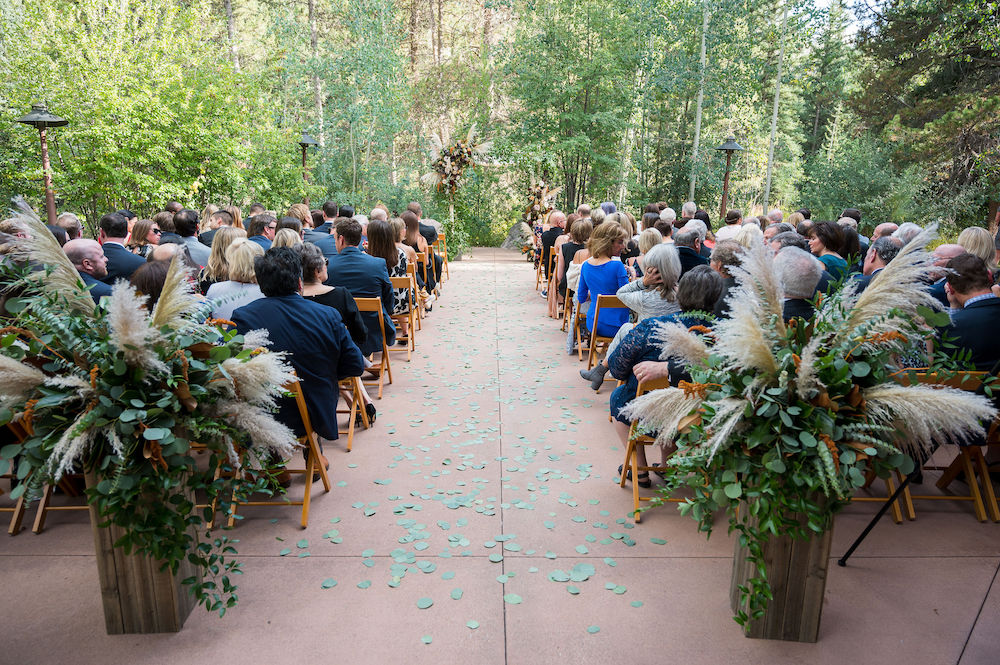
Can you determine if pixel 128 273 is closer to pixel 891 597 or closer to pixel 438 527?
pixel 438 527

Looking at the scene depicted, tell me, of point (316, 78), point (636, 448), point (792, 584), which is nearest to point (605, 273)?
point (636, 448)

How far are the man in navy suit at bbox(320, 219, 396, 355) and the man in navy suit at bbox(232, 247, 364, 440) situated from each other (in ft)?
6.00

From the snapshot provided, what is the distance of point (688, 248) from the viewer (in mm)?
5723

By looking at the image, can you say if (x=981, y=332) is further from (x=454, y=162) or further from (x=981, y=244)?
(x=454, y=162)

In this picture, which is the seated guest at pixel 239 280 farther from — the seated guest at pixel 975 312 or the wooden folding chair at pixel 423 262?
the wooden folding chair at pixel 423 262

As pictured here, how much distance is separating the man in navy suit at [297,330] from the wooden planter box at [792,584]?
7.51 ft

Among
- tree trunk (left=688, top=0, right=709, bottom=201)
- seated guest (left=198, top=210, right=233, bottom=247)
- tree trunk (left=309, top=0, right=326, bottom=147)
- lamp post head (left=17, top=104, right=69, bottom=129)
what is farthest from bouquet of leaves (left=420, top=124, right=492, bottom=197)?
seated guest (left=198, top=210, right=233, bottom=247)

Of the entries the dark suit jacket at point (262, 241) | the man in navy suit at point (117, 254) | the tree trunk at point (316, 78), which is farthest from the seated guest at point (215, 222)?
the tree trunk at point (316, 78)

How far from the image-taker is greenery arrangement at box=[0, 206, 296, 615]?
223 centimetres

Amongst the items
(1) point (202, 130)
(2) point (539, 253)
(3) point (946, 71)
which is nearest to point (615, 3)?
(3) point (946, 71)

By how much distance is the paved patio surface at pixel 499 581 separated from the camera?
263cm

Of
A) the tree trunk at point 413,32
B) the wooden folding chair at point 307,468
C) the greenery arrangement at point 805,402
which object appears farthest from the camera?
the tree trunk at point 413,32

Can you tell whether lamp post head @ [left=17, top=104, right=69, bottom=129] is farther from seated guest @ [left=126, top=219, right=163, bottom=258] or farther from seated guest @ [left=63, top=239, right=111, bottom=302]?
seated guest @ [left=63, top=239, right=111, bottom=302]

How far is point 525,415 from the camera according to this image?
206 inches
